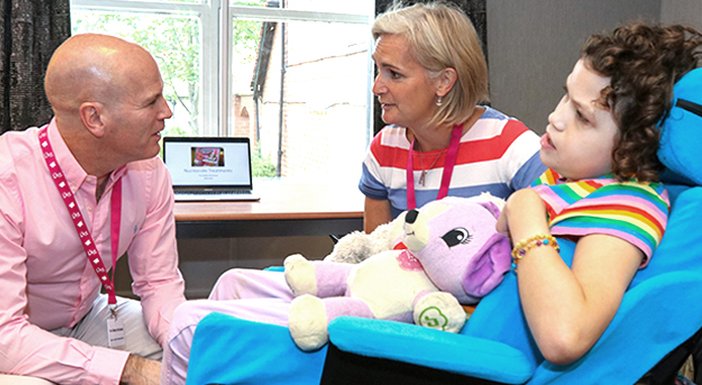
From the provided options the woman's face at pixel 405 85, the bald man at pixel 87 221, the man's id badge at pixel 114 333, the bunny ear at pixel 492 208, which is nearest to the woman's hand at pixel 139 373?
the bald man at pixel 87 221

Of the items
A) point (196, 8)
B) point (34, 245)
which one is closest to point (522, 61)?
point (196, 8)

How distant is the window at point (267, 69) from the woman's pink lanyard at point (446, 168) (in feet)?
6.08

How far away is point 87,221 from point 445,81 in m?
1.03

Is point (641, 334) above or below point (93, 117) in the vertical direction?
below

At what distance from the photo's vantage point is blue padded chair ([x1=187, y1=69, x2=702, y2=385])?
3.67 ft

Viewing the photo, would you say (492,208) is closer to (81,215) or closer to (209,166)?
(81,215)

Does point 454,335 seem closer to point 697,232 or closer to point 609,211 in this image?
point 609,211

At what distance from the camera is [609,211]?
3.79 feet

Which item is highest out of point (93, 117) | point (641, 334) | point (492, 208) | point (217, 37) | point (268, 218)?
point (217, 37)

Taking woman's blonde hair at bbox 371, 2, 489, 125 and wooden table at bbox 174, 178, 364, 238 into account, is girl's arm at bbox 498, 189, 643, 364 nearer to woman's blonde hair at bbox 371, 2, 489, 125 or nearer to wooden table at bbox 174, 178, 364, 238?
woman's blonde hair at bbox 371, 2, 489, 125

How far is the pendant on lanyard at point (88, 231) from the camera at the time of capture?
1.63m

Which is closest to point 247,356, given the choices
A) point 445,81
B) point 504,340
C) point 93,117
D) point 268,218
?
point 504,340

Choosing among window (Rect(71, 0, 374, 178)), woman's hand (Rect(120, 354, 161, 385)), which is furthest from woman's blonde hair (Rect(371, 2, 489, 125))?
window (Rect(71, 0, 374, 178))

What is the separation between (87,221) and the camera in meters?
1.71
